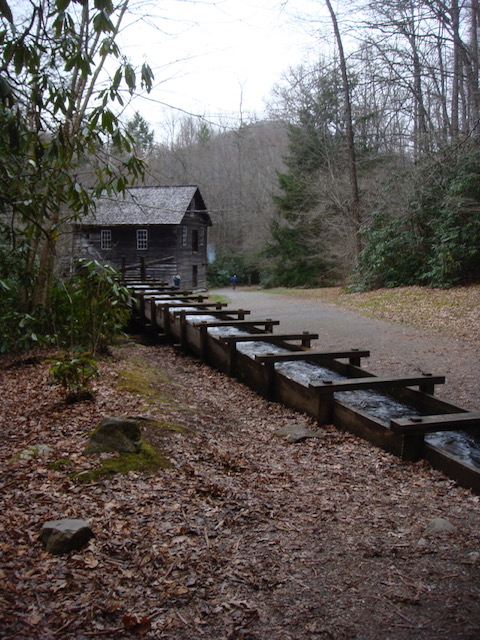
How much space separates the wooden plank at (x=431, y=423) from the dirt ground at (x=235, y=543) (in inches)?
13.1

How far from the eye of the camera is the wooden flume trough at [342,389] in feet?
14.6

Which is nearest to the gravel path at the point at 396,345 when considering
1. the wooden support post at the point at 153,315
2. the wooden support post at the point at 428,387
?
the wooden support post at the point at 428,387

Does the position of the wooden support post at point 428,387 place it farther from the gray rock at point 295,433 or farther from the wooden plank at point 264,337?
the wooden plank at point 264,337

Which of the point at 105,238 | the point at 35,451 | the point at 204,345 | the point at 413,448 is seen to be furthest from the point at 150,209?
the point at 413,448

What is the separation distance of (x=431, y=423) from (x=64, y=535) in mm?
2974

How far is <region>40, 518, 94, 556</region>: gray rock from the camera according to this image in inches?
111

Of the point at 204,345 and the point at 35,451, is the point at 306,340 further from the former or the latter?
the point at 35,451

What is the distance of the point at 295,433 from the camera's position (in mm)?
5465

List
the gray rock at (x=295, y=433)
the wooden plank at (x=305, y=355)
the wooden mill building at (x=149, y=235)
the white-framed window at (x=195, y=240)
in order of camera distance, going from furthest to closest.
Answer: the white-framed window at (x=195, y=240), the wooden mill building at (x=149, y=235), the wooden plank at (x=305, y=355), the gray rock at (x=295, y=433)

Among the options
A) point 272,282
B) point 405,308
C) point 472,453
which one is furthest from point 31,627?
point 272,282

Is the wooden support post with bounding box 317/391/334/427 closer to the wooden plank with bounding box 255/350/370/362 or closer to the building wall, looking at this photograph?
the wooden plank with bounding box 255/350/370/362

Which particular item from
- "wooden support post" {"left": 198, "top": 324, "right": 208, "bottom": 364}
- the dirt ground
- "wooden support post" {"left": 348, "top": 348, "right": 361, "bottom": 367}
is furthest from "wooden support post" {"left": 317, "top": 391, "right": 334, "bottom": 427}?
"wooden support post" {"left": 198, "top": 324, "right": 208, "bottom": 364}

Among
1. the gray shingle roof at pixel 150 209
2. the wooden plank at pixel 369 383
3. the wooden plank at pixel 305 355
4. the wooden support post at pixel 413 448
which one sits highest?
the gray shingle roof at pixel 150 209

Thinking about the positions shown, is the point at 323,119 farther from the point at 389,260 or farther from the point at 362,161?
the point at 389,260
